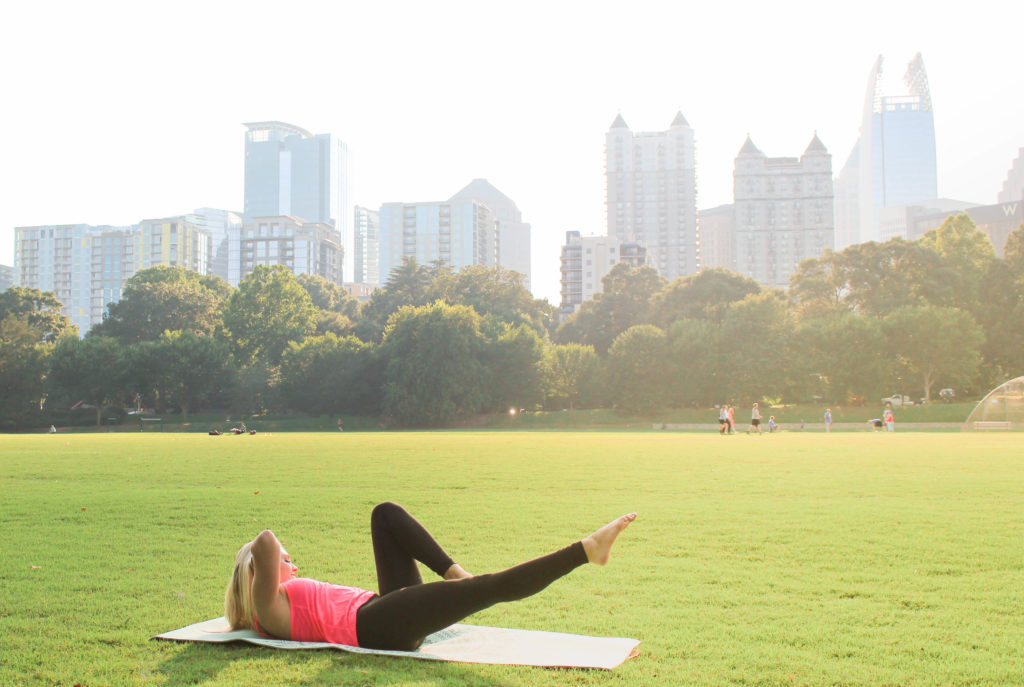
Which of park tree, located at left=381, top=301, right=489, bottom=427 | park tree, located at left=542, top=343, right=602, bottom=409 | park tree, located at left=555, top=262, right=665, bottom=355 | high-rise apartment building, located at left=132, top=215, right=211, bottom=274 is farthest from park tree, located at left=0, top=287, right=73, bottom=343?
high-rise apartment building, located at left=132, top=215, right=211, bottom=274

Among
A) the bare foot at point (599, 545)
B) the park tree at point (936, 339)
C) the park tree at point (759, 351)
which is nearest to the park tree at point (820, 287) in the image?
the park tree at point (759, 351)

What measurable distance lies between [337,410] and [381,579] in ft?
204

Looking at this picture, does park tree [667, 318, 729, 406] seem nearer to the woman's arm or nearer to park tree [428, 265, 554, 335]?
park tree [428, 265, 554, 335]

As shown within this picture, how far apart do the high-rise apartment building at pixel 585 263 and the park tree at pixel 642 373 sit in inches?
3738

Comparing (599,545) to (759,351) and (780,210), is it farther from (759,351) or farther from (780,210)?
(780,210)

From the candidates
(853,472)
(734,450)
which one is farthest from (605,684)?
(734,450)

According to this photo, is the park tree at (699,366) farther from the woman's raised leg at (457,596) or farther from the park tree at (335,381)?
the woman's raised leg at (457,596)

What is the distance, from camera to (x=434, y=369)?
62.3 metres

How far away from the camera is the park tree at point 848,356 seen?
2280 inches

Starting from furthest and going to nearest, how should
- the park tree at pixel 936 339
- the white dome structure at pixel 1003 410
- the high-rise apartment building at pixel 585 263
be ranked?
the high-rise apartment building at pixel 585 263 < the park tree at pixel 936 339 < the white dome structure at pixel 1003 410

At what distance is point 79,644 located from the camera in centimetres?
508

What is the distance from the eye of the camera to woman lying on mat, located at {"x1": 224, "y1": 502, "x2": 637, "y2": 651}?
14.7ft

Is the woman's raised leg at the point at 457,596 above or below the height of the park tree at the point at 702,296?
below

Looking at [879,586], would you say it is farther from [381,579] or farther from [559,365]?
[559,365]
